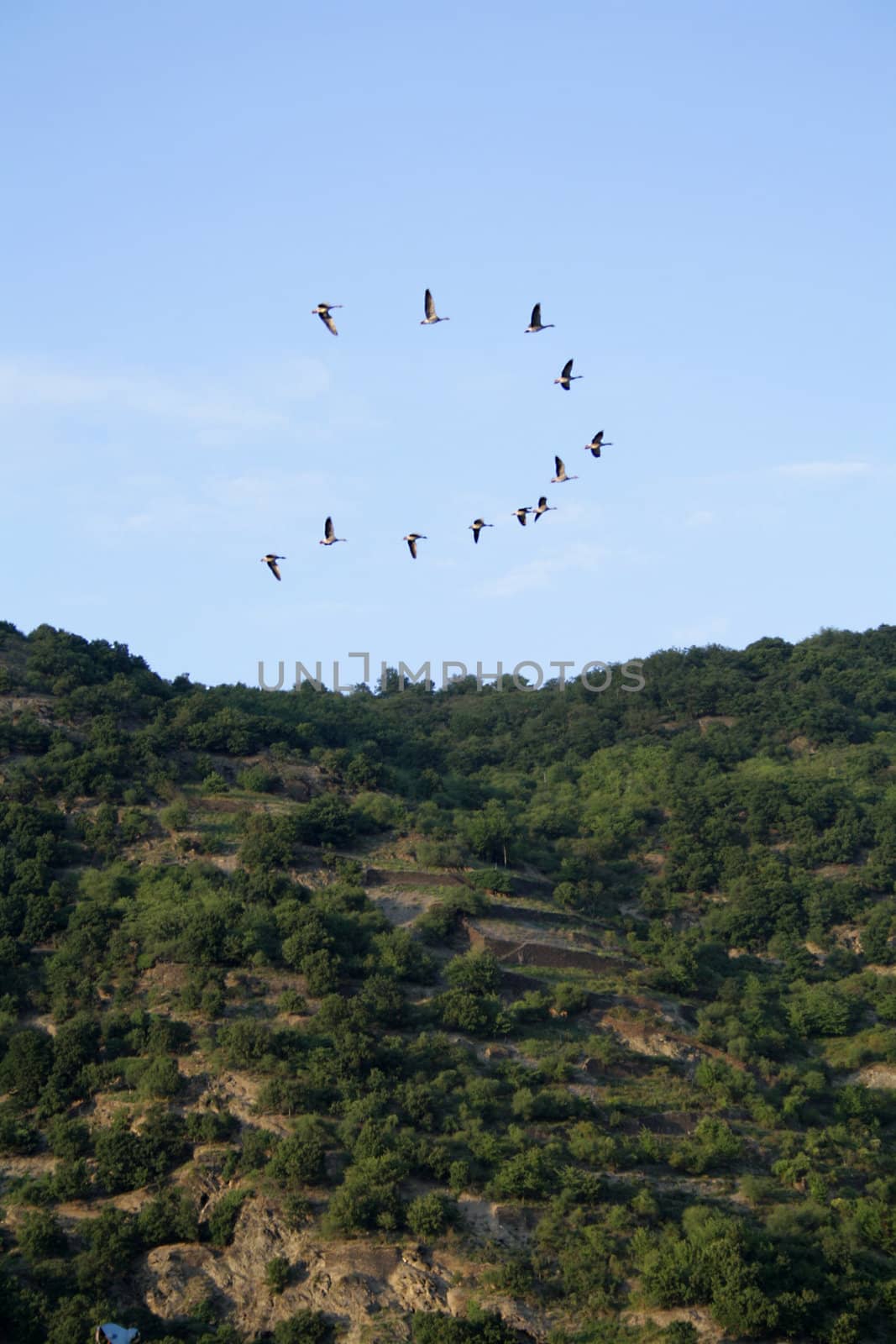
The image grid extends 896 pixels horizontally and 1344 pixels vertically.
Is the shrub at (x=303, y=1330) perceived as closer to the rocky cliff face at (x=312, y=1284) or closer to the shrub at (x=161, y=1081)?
the rocky cliff face at (x=312, y=1284)

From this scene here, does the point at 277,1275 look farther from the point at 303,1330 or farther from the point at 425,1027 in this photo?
the point at 425,1027

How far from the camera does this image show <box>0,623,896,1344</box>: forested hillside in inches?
1670

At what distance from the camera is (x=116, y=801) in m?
63.6

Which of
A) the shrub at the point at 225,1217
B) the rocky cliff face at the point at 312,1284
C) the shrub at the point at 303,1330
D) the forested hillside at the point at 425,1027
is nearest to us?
the shrub at the point at 303,1330

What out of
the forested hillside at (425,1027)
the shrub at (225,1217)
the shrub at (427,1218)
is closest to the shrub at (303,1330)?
the forested hillside at (425,1027)

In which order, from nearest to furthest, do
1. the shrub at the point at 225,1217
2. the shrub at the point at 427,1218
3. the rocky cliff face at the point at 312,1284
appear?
the rocky cliff face at the point at 312,1284 → the shrub at the point at 427,1218 → the shrub at the point at 225,1217

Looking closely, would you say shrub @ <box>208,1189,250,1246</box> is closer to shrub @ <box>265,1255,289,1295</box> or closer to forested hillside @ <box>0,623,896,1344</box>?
forested hillside @ <box>0,623,896,1344</box>

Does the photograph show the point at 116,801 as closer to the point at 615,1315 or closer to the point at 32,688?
the point at 32,688

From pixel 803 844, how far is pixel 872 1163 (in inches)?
866

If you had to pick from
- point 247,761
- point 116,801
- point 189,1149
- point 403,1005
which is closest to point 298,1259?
point 189,1149

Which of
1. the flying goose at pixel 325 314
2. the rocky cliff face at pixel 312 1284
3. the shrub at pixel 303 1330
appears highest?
the flying goose at pixel 325 314

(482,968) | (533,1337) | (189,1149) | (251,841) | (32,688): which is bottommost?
(533,1337)

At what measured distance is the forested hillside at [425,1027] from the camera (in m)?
42.4

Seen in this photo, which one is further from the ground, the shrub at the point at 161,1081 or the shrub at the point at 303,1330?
the shrub at the point at 161,1081
